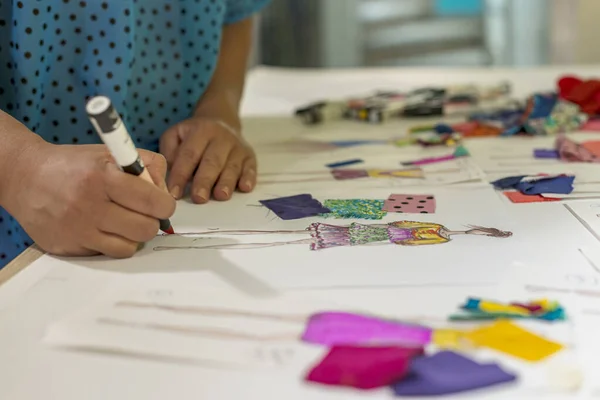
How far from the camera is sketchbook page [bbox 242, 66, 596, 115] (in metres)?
1.32

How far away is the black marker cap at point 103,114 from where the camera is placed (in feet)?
1.55

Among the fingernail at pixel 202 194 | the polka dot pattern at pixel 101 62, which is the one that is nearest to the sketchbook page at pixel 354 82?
the polka dot pattern at pixel 101 62

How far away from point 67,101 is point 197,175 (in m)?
0.17

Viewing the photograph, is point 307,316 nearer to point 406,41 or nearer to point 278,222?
point 278,222

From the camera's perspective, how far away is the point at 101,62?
2.55 feet

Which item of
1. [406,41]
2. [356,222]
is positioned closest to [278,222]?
[356,222]

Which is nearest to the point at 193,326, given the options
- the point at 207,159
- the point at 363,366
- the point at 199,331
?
the point at 199,331

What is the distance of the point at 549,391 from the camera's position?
364 millimetres

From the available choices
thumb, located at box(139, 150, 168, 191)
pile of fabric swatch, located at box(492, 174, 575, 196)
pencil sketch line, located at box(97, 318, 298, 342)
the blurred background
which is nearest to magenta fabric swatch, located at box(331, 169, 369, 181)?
pile of fabric swatch, located at box(492, 174, 575, 196)

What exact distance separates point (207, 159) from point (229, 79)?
0.27 meters

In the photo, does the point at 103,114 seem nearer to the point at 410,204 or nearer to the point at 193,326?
the point at 193,326

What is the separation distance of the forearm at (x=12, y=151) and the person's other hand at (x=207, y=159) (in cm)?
17

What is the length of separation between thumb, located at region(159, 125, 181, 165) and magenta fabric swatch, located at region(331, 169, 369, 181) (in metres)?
0.17

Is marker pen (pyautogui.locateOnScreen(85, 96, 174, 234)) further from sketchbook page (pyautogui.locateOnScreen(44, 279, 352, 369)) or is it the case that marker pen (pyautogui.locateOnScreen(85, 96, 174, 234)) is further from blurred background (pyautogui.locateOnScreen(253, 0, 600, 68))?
blurred background (pyautogui.locateOnScreen(253, 0, 600, 68))
